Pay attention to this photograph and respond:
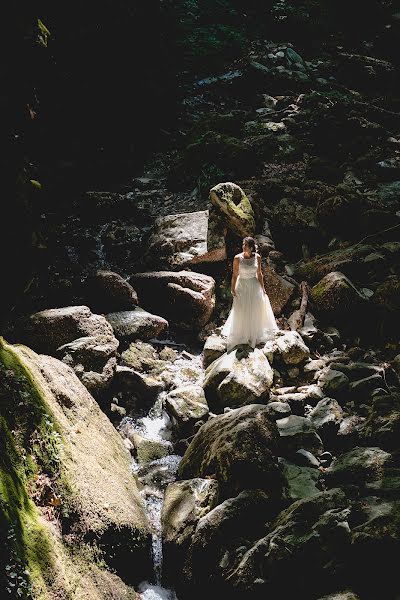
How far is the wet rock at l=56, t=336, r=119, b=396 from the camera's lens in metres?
7.27

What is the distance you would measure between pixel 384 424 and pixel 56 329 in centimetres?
527

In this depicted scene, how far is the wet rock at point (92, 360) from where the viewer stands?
286 inches

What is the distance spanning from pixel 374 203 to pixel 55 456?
9483 mm

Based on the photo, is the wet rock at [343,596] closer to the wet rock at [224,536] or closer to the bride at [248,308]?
the wet rock at [224,536]

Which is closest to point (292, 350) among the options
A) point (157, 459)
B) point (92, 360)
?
point (157, 459)

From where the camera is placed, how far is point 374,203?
11.0 meters

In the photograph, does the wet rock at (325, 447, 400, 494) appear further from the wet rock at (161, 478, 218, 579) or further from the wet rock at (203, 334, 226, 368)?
the wet rock at (203, 334, 226, 368)

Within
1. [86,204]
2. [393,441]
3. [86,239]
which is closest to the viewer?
[393,441]

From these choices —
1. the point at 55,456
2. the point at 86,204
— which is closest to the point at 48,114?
the point at 86,204

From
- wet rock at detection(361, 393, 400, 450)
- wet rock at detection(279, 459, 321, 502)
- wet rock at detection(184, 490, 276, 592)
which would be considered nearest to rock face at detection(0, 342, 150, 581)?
wet rock at detection(184, 490, 276, 592)

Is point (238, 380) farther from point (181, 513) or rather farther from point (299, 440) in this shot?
point (181, 513)

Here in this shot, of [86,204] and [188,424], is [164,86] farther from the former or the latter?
[188,424]

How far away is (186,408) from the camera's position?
7023 millimetres

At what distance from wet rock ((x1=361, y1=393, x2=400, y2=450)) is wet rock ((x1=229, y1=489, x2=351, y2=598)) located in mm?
1587
